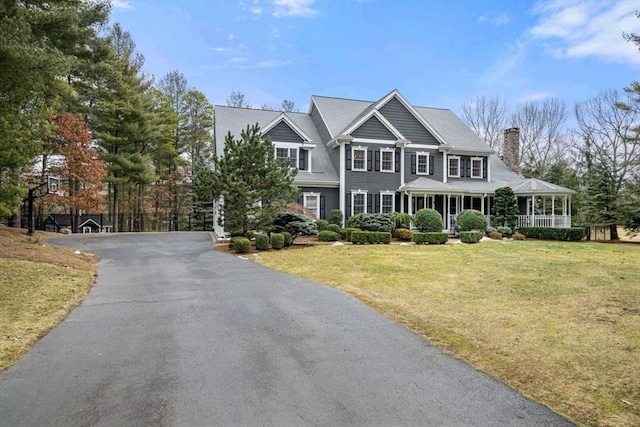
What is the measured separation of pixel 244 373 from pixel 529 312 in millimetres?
4881

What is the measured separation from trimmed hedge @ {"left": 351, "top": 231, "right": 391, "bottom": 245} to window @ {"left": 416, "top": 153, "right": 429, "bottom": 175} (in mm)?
7761

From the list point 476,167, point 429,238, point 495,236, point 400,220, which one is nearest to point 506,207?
point 495,236

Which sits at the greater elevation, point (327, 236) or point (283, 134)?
point (283, 134)

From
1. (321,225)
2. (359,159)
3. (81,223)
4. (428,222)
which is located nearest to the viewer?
(428,222)

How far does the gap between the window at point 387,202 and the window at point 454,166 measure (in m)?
5.11

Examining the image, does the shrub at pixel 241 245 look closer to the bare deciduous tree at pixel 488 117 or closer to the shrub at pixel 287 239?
the shrub at pixel 287 239

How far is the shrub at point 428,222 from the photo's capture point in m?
20.2

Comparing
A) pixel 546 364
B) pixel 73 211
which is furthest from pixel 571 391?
pixel 73 211

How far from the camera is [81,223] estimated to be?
29438 mm

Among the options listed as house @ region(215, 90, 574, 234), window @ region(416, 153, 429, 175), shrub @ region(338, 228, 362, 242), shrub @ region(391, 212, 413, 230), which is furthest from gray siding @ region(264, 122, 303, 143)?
window @ region(416, 153, 429, 175)

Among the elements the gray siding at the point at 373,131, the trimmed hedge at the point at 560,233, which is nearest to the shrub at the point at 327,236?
the gray siding at the point at 373,131

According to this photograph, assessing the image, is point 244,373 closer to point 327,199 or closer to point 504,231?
point 327,199

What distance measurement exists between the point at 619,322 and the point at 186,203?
32550 mm

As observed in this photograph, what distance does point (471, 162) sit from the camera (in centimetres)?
2619
